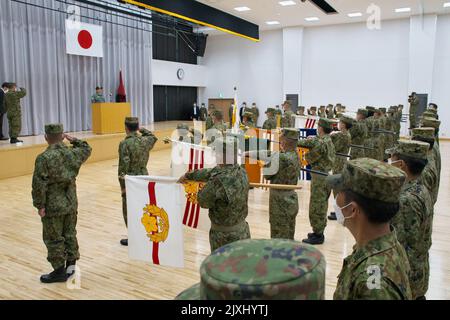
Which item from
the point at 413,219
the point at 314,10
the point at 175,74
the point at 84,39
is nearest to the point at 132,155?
the point at 413,219

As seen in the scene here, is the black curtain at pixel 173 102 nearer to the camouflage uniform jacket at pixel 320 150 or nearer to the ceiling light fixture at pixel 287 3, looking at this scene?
the ceiling light fixture at pixel 287 3

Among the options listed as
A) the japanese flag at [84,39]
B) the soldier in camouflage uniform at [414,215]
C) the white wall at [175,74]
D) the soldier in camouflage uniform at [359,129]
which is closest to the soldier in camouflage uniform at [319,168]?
the soldier in camouflage uniform at [414,215]

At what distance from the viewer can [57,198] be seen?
376 centimetres

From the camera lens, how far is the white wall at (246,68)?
18.7 meters

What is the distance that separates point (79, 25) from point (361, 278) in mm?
13263

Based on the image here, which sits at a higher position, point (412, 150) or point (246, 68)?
point (246, 68)

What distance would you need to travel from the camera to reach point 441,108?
15.4 metres

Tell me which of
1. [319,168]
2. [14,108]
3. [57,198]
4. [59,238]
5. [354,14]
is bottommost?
[59,238]

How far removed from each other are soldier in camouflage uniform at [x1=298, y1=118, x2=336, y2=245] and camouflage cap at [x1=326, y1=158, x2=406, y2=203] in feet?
11.0

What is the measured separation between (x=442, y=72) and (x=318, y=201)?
515 inches

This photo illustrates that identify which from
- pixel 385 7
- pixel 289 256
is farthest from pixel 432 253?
pixel 385 7

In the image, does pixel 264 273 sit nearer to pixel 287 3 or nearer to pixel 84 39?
pixel 287 3

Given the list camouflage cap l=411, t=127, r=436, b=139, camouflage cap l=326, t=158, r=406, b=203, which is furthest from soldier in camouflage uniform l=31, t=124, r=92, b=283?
camouflage cap l=411, t=127, r=436, b=139
